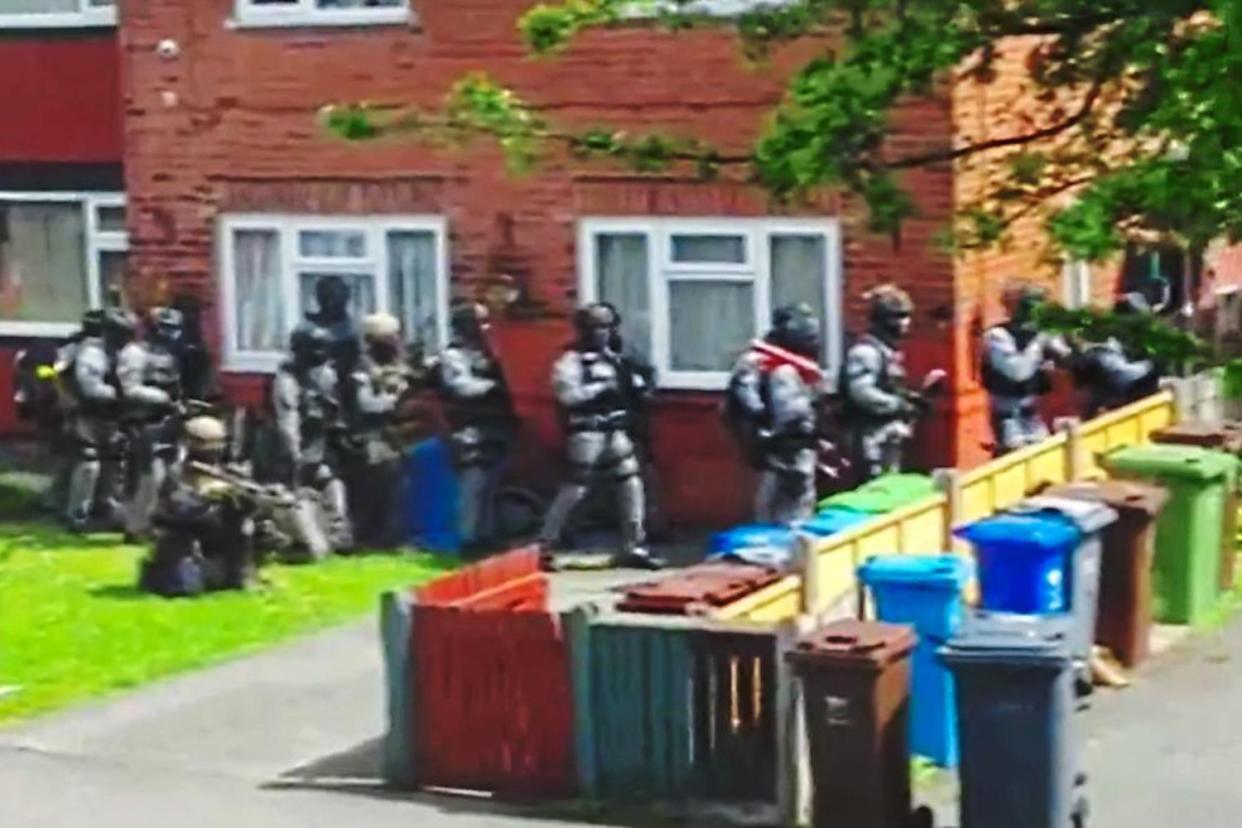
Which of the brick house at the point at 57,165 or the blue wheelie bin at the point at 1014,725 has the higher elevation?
the brick house at the point at 57,165

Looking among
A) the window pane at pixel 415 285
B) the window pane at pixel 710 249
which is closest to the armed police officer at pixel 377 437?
the window pane at pixel 415 285

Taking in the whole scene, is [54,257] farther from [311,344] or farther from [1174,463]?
[1174,463]

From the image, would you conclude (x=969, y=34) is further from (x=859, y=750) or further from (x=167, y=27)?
(x=167, y=27)

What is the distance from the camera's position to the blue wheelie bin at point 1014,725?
36.3ft

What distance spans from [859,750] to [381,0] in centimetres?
1105

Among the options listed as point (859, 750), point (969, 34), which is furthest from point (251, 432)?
point (969, 34)

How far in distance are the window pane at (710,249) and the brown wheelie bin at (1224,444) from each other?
378 centimetres

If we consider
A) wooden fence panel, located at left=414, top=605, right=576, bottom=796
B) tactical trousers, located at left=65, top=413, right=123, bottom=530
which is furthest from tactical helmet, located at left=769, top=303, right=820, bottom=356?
wooden fence panel, located at left=414, top=605, right=576, bottom=796

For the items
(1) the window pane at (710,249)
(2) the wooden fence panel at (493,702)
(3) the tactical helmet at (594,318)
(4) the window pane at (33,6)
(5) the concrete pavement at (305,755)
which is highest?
(4) the window pane at (33,6)

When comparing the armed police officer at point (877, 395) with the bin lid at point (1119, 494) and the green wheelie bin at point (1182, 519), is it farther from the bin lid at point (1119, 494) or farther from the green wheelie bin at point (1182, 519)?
the bin lid at point (1119, 494)

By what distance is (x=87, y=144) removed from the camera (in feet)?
76.8

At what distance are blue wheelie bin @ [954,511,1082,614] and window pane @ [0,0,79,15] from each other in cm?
1282

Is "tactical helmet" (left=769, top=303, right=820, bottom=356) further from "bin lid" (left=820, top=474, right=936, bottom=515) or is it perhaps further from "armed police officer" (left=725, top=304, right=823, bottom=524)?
"bin lid" (left=820, top=474, right=936, bottom=515)

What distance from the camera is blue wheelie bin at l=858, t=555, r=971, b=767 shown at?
12.2 metres
